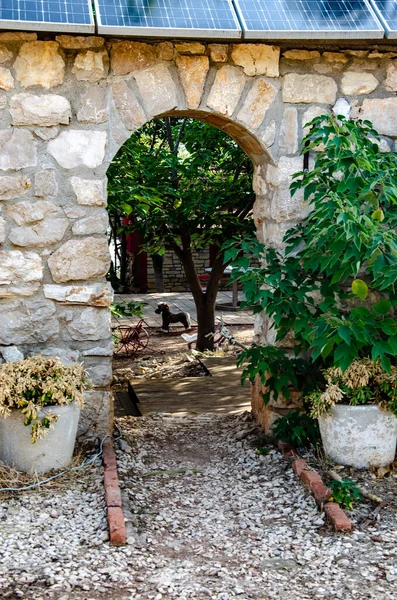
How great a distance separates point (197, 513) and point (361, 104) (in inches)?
103

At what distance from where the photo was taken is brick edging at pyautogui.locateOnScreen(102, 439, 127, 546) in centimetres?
345

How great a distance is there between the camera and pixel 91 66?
4.32 metres

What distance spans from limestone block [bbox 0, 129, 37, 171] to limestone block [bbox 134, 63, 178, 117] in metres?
0.69

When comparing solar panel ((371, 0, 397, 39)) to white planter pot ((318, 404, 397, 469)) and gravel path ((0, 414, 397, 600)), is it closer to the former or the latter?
white planter pot ((318, 404, 397, 469))

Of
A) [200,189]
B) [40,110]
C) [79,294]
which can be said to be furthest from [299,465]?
[200,189]

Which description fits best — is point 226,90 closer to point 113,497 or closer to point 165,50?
point 165,50

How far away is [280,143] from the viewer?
4.65 metres

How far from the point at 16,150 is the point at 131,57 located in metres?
0.84

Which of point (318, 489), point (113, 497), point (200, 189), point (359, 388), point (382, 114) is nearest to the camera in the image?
point (113, 497)

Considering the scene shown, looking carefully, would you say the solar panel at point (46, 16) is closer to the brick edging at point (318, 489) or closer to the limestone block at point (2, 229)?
the limestone block at point (2, 229)

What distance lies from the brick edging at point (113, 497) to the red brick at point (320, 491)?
3.22 feet

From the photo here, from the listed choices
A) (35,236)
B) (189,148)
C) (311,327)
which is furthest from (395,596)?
(189,148)

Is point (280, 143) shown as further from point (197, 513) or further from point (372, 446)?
point (197, 513)

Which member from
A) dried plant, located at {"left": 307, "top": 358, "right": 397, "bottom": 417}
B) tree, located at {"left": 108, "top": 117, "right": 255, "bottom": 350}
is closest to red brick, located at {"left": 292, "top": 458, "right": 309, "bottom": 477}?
dried plant, located at {"left": 307, "top": 358, "right": 397, "bottom": 417}
